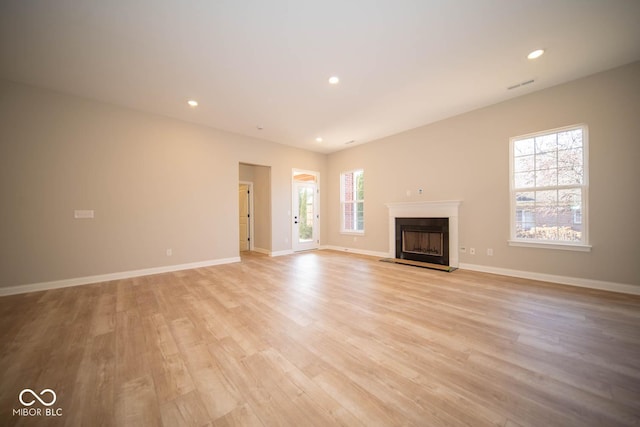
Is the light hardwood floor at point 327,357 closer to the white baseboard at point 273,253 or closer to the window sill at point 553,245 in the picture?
the window sill at point 553,245

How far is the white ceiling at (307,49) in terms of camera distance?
211cm

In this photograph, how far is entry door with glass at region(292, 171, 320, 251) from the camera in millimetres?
6508

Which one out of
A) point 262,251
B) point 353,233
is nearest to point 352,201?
point 353,233

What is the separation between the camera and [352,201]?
21.6 feet

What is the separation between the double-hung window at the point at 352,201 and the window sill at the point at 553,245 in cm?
330

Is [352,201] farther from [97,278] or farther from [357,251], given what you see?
[97,278]

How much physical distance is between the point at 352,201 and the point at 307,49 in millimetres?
4408

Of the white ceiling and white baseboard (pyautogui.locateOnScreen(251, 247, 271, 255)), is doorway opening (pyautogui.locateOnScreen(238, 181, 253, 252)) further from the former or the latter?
the white ceiling

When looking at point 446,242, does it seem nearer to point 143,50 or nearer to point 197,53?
point 197,53

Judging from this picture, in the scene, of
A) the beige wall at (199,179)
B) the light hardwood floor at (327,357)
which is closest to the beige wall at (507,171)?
the beige wall at (199,179)

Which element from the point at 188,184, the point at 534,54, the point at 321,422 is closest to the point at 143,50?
the point at 188,184

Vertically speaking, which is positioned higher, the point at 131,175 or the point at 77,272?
the point at 131,175

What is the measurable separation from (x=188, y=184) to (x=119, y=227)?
4.41 feet

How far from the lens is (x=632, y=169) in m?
2.95
